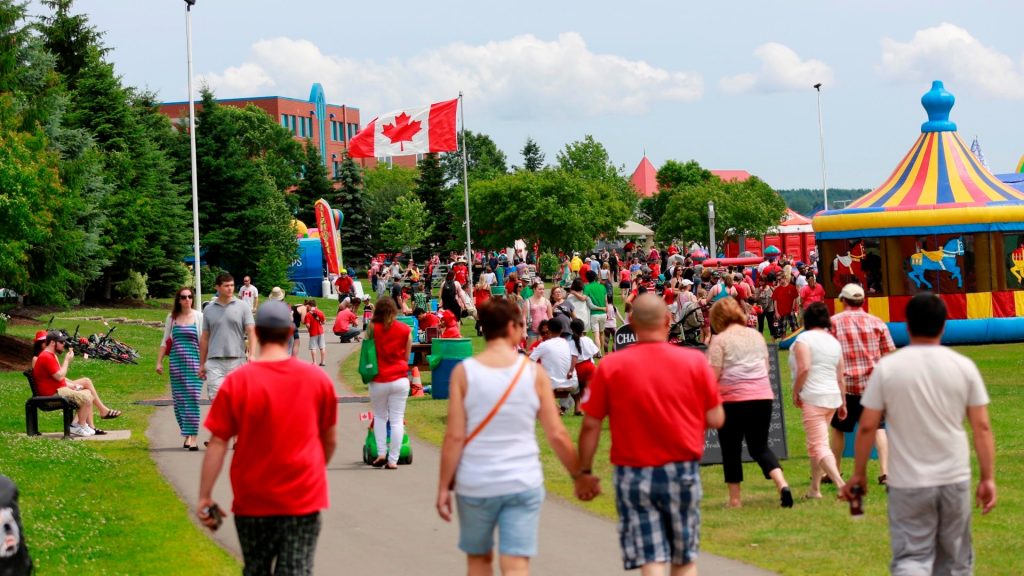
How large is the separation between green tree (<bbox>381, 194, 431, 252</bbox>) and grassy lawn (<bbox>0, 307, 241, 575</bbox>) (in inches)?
2922

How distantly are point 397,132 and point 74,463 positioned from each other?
85.6ft

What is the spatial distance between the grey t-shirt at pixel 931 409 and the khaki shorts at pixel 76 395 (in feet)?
38.5

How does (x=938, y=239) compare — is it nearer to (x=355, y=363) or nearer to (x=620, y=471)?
(x=355, y=363)

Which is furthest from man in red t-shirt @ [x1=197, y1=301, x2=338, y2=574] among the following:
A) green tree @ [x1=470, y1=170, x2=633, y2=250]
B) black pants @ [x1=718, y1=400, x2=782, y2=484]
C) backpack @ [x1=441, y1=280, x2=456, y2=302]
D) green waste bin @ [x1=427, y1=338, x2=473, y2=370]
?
green tree @ [x1=470, y1=170, x2=633, y2=250]

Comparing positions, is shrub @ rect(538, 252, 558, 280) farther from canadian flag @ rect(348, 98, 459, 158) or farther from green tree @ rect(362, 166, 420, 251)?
green tree @ rect(362, 166, 420, 251)

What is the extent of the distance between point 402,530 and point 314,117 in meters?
131

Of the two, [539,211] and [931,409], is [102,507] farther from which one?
[539,211]

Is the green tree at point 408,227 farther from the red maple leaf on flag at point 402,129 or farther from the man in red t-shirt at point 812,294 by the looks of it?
the man in red t-shirt at point 812,294

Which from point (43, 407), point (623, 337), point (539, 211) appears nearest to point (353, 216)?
point (539, 211)

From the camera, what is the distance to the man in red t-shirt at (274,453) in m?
6.29

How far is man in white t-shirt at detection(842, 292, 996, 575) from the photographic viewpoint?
6.45 m

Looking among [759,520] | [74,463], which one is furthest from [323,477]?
[74,463]

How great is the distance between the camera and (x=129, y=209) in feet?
156

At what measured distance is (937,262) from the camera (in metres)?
26.9
